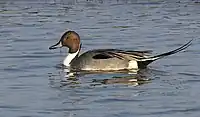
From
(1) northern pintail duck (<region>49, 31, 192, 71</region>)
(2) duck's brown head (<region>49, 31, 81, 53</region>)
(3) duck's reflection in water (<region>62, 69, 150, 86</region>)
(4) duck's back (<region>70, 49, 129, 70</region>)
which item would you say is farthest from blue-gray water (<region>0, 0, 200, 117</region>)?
(4) duck's back (<region>70, 49, 129, 70</region>)

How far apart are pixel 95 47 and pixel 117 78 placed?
3.71 metres

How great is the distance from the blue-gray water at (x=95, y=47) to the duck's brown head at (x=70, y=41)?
351 millimetres

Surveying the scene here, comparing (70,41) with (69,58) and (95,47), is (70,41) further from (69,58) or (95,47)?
(95,47)

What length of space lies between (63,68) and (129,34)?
4.39 meters

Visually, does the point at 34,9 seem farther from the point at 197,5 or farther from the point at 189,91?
the point at 189,91

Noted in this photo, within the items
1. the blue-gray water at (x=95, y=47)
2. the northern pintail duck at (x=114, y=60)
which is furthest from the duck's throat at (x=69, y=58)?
the northern pintail duck at (x=114, y=60)

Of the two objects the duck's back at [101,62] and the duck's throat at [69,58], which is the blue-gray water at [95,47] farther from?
the duck's back at [101,62]

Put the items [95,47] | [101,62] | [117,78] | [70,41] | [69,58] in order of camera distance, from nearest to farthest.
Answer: [117,78] < [101,62] < [69,58] < [70,41] < [95,47]

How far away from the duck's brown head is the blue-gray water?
0.35 m

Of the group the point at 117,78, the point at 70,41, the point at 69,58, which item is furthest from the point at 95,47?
the point at 117,78

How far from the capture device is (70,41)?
15.9 meters

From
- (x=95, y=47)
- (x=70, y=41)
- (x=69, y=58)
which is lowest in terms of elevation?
(x=95, y=47)

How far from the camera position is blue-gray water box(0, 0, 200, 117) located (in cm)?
1115

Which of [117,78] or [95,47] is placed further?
[95,47]
